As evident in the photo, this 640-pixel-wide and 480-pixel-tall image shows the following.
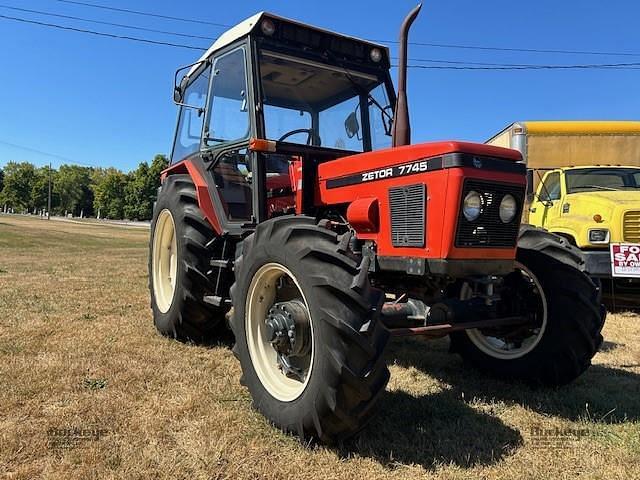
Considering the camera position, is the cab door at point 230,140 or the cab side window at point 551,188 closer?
the cab door at point 230,140

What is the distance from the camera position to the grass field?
8.66 ft

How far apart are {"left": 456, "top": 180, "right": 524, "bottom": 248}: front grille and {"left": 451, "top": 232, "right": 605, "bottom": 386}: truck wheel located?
2.16 feet

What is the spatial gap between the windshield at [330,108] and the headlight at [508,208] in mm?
1641

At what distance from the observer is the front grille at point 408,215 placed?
121 inches

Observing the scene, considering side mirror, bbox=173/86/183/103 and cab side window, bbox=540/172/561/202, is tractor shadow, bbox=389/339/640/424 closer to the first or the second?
side mirror, bbox=173/86/183/103

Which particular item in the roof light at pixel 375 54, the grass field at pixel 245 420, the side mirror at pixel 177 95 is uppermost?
the roof light at pixel 375 54

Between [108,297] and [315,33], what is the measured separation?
15.7 feet

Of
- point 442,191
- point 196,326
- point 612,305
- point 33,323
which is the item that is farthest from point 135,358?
point 612,305

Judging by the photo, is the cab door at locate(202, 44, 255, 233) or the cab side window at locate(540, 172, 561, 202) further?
the cab side window at locate(540, 172, 561, 202)

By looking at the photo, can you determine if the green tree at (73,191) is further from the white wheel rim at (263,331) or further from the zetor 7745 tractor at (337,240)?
the white wheel rim at (263,331)

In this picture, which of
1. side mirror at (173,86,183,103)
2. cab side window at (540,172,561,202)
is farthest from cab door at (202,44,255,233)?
cab side window at (540,172,561,202)

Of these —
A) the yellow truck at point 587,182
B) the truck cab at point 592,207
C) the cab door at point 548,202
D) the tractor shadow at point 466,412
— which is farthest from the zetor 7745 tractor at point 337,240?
the cab door at point 548,202

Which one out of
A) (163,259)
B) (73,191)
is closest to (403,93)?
(163,259)

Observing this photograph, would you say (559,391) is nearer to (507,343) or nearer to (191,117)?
(507,343)
